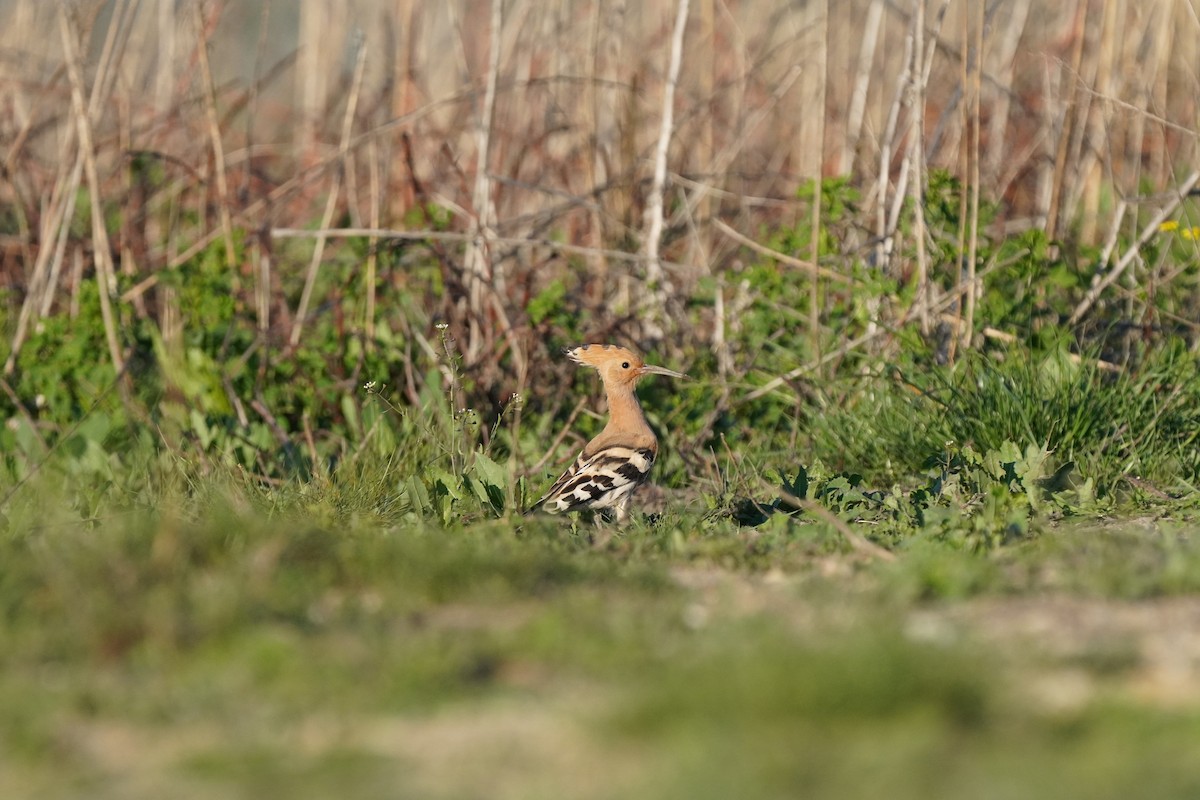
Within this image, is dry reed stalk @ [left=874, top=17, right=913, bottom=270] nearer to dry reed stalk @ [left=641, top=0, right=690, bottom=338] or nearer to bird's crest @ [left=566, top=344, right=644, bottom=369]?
dry reed stalk @ [left=641, top=0, right=690, bottom=338]

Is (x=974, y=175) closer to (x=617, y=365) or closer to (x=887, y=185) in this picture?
(x=887, y=185)

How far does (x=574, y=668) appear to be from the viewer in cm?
292

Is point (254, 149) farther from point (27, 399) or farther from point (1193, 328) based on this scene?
point (1193, 328)

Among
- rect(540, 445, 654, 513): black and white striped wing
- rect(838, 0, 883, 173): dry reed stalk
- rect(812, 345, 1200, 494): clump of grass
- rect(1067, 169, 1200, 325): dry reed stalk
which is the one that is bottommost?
rect(540, 445, 654, 513): black and white striped wing

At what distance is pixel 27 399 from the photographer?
19.9 feet

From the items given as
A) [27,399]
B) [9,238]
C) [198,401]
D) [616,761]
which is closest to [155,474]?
[198,401]

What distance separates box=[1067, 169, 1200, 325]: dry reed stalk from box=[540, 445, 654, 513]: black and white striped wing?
1892 mm

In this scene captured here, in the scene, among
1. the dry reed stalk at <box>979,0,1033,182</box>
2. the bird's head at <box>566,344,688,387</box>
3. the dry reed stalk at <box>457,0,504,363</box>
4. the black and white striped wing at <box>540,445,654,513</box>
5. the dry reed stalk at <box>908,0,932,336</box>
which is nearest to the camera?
the black and white striped wing at <box>540,445,654,513</box>

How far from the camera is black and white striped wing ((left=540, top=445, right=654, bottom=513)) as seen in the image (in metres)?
4.62

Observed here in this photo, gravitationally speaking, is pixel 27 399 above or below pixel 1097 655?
below

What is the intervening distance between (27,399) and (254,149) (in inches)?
64.9

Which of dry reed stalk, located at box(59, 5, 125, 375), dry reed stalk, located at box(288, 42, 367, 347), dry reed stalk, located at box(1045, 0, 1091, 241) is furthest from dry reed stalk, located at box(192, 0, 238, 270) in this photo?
dry reed stalk, located at box(1045, 0, 1091, 241)

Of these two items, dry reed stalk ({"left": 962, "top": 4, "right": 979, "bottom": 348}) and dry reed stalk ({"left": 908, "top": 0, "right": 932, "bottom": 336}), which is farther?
dry reed stalk ({"left": 908, "top": 0, "right": 932, "bottom": 336})

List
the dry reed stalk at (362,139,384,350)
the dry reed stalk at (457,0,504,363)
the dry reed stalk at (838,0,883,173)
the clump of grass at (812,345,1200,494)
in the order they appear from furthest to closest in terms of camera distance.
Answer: the dry reed stalk at (838,0,883,173)
the dry reed stalk at (362,139,384,350)
the dry reed stalk at (457,0,504,363)
the clump of grass at (812,345,1200,494)
